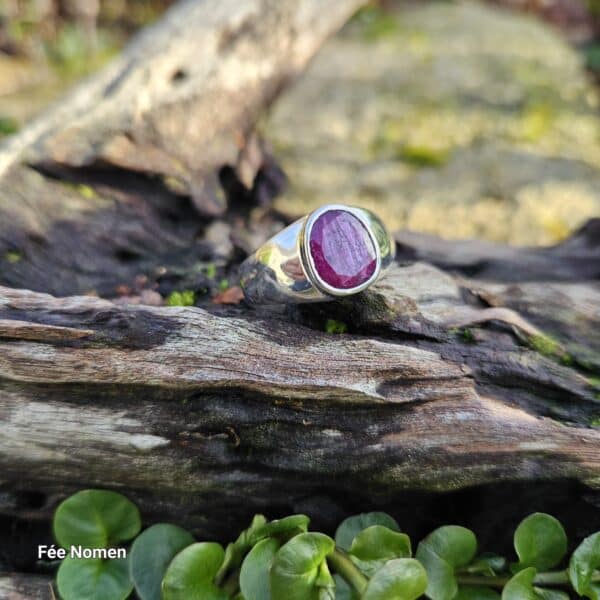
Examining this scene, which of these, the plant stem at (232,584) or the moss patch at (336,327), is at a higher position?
the moss patch at (336,327)

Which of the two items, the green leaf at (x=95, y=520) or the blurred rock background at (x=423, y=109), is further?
the blurred rock background at (x=423, y=109)

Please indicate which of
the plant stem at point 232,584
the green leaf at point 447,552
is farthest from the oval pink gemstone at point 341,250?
the plant stem at point 232,584

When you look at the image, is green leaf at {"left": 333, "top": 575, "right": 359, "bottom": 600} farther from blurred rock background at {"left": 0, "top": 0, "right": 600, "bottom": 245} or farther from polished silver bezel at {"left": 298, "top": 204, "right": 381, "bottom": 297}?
blurred rock background at {"left": 0, "top": 0, "right": 600, "bottom": 245}

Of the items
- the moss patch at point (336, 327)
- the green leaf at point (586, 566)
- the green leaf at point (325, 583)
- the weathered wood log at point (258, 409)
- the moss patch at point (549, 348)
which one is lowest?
the green leaf at point (325, 583)

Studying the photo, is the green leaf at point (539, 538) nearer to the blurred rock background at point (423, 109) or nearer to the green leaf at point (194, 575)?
the green leaf at point (194, 575)

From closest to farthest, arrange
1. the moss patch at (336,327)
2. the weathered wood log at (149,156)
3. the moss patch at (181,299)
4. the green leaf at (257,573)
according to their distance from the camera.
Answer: the green leaf at (257,573)
the moss patch at (336,327)
the moss patch at (181,299)
the weathered wood log at (149,156)

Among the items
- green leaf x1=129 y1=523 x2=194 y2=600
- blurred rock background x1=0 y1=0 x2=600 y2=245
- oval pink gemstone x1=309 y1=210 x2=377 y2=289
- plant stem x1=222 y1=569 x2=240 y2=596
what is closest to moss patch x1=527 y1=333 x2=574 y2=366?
oval pink gemstone x1=309 y1=210 x2=377 y2=289
